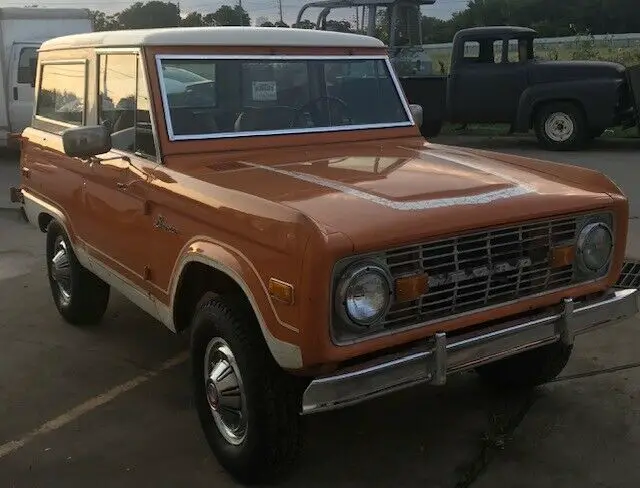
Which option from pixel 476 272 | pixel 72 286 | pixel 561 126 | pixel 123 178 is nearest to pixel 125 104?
pixel 123 178

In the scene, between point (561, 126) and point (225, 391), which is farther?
point (561, 126)

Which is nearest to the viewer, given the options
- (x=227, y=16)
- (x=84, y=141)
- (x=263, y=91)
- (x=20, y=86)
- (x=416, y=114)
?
(x=84, y=141)

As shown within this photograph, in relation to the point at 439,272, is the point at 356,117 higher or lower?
higher

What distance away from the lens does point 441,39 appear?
151ft

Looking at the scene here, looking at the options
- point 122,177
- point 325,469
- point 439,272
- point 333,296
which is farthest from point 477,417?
point 122,177

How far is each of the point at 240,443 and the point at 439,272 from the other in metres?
1.13

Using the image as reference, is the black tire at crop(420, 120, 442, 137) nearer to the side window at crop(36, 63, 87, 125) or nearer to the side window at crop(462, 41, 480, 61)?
the side window at crop(462, 41, 480, 61)

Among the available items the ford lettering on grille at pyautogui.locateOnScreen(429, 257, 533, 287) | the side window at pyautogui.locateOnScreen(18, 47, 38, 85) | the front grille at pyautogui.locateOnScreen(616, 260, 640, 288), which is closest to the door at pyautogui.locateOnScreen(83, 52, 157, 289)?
the ford lettering on grille at pyautogui.locateOnScreen(429, 257, 533, 287)

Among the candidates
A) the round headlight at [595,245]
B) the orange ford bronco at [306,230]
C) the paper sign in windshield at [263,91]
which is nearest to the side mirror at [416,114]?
Answer: the orange ford bronco at [306,230]

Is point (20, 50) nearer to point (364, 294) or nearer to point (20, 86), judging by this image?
point (20, 86)

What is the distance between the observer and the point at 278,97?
4.36 m

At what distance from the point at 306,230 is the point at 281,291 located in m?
0.25

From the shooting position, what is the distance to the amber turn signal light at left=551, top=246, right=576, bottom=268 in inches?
133

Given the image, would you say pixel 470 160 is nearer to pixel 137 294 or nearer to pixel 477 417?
pixel 477 417
